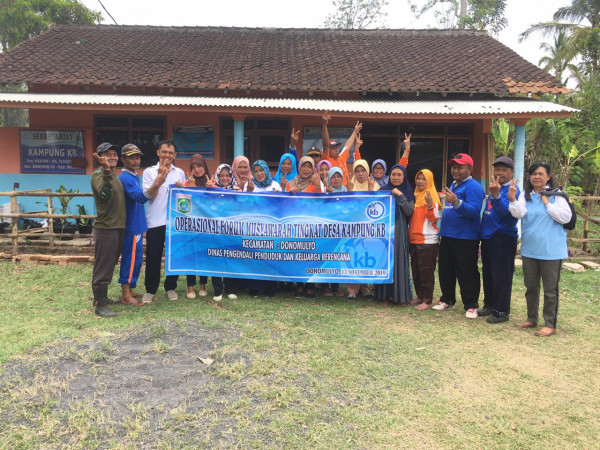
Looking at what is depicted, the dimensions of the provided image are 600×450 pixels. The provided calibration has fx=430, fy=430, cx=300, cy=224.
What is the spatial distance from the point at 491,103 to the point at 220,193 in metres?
6.26

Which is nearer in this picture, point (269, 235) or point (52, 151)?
point (269, 235)

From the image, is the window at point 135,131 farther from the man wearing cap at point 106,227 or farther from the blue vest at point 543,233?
the blue vest at point 543,233

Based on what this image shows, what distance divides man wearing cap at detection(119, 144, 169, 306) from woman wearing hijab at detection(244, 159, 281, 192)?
0.97 metres

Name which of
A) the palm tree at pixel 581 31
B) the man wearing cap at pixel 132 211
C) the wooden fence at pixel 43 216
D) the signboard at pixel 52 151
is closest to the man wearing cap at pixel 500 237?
the man wearing cap at pixel 132 211

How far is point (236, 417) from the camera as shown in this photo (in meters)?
2.53

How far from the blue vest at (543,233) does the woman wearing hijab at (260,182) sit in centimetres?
263

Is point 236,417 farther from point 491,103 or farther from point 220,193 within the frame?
point 491,103

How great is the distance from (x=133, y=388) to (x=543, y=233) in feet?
12.2

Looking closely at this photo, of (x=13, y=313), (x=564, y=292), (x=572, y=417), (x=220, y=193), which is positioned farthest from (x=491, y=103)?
(x=13, y=313)

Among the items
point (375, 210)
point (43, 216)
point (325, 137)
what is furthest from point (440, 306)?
point (43, 216)

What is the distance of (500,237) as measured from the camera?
4.27 metres

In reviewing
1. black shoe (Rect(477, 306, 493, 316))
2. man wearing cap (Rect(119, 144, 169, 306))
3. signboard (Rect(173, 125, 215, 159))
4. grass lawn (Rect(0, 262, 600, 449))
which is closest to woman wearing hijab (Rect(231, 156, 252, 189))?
man wearing cap (Rect(119, 144, 169, 306))

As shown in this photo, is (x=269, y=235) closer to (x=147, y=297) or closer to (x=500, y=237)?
(x=147, y=297)

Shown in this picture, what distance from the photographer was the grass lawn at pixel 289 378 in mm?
2418
